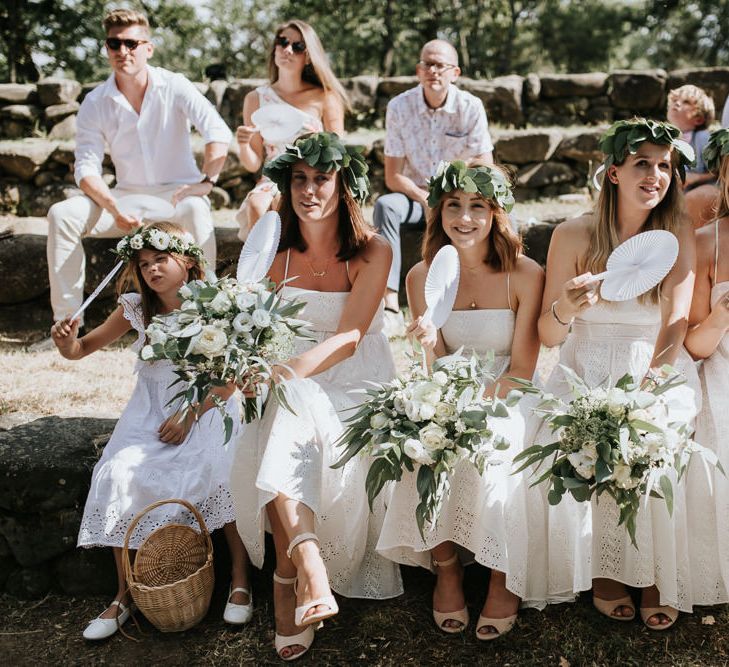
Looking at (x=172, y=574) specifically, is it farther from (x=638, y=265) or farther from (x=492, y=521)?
(x=638, y=265)

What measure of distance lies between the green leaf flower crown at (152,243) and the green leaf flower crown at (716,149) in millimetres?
2228

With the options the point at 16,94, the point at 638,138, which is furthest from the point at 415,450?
the point at 16,94

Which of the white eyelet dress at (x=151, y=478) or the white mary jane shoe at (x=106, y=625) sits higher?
the white eyelet dress at (x=151, y=478)

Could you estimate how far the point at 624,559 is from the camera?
253 centimetres

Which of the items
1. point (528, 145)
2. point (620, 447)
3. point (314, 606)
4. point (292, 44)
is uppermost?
point (292, 44)

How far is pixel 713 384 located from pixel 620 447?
0.83 m

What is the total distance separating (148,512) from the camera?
9.12 feet

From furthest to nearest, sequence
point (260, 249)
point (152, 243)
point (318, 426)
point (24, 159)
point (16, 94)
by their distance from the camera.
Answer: point (16, 94) → point (24, 159) → point (152, 243) → point (260, 249) → point (318, 426)

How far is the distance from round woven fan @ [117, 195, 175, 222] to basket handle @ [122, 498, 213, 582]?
2414 mm

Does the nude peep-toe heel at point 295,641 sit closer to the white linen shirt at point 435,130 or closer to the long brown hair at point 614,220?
the long brown hair at point 614,220

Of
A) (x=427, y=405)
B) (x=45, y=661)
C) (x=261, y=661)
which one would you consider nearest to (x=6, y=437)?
(x=45, y=661)

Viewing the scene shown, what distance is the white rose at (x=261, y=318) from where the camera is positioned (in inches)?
96.3

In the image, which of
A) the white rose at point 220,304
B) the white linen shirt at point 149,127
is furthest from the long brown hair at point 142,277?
the white linen shirt at point 149,127

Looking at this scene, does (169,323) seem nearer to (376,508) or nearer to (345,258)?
(345,258)
